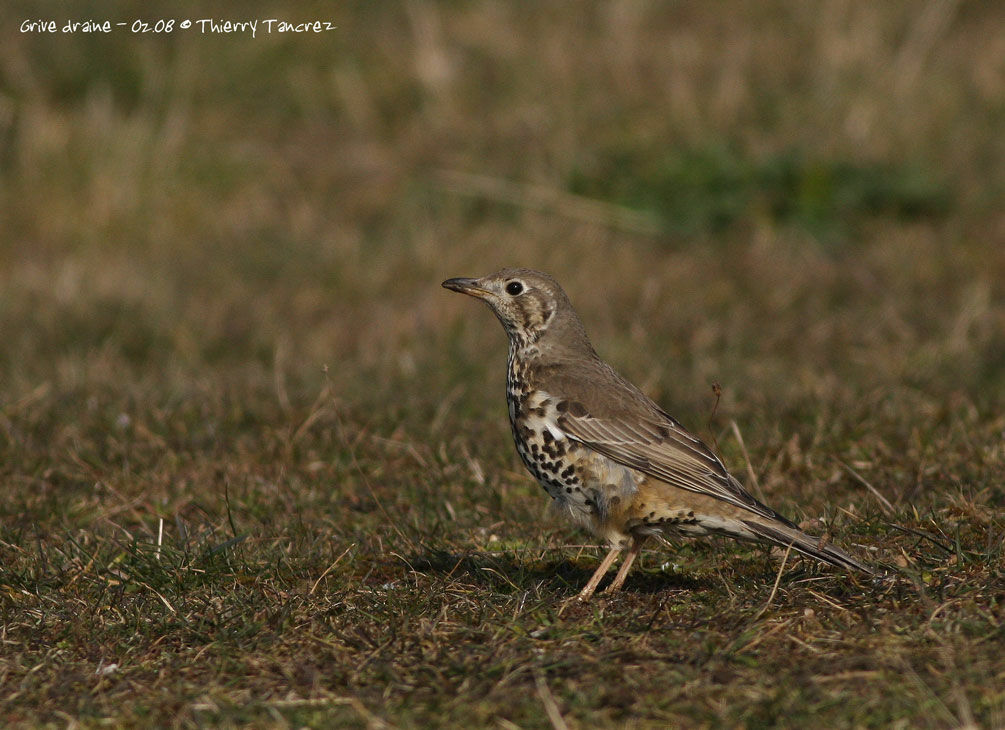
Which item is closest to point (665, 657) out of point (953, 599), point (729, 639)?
point (729, 639)

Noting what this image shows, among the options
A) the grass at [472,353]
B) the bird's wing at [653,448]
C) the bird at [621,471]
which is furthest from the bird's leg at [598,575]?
the bird's wing at [653,448]

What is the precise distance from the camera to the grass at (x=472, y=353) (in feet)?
13.0

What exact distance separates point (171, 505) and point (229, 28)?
290 inches

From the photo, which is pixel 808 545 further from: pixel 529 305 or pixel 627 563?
pixel 529 305

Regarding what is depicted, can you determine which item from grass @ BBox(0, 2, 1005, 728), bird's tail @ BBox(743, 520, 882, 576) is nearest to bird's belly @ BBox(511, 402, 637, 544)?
grass @ BBox(0, 2, 1005, 728)

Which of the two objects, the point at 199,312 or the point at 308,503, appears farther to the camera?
the point at 199,312

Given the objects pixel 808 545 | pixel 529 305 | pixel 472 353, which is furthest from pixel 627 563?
pixel 472 353

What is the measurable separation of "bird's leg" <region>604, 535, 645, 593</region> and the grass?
0.22 feet

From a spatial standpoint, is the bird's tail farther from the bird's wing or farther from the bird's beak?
the bird's beak

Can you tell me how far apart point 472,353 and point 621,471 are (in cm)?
367

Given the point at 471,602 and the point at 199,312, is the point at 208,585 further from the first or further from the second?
the point at 199,312

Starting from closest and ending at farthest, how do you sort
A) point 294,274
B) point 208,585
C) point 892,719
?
point 892,719
point 208,585
point 294,274

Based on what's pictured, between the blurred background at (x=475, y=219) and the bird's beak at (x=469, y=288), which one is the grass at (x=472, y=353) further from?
the bird's beak at (x=469, y=288)

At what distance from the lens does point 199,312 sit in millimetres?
9328
